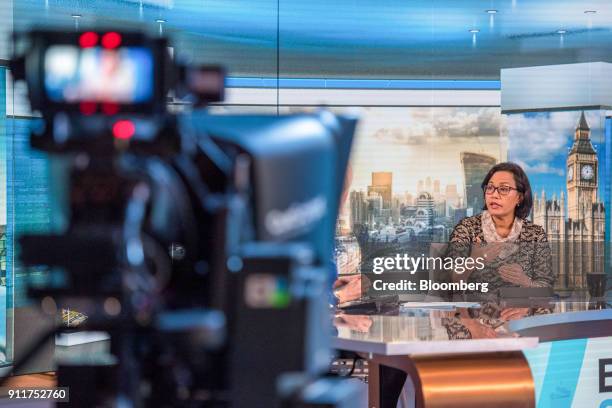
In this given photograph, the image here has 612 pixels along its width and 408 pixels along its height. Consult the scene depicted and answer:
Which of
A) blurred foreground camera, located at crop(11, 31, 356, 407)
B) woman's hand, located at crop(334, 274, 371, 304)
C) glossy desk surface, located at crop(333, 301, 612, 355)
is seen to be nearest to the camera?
blurred foreground camera, located at crop(11, 31, 356, 407)

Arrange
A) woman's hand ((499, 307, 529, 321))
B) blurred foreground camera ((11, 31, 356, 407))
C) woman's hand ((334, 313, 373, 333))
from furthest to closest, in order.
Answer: woman's hand ((499, 307, 529, 321)), woman's hand ((334, 313, 373, 333)), blurred foreground camera ((11, 31, 356, 407))

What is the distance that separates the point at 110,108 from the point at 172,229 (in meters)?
0.19

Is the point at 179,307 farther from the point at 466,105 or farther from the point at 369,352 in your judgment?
the point at 466,105

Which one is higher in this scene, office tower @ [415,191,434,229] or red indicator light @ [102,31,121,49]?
red indicator light @ [102,31,121,49]

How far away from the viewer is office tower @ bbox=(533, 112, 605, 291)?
6.06 metres

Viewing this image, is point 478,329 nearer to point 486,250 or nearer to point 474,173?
point 486,250

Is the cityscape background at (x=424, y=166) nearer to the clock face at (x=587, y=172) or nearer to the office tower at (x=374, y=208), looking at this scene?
the office tower at (x=374, y=208)

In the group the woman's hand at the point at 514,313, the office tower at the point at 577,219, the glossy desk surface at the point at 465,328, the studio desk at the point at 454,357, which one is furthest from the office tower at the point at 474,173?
the studio desk at the point at 454,357

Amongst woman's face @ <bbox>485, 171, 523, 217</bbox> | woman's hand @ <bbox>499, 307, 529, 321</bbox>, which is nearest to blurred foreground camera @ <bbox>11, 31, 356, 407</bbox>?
woman's hand @ <bbox>499, 307, 529, 321</bbox>

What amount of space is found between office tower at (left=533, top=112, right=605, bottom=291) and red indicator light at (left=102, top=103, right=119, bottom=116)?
4.93 m

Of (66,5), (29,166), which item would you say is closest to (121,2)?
(66,5)

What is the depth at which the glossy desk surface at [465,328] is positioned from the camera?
279cm

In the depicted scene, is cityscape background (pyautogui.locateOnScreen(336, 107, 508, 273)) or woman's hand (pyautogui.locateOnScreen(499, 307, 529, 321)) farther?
cityscape background (pyautogui.locateOnScreen(336, 107, 508, 273))

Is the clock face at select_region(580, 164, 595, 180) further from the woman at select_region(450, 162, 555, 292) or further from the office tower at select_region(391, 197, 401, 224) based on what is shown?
the office tower at select_region(391, 197, 401, 224)
